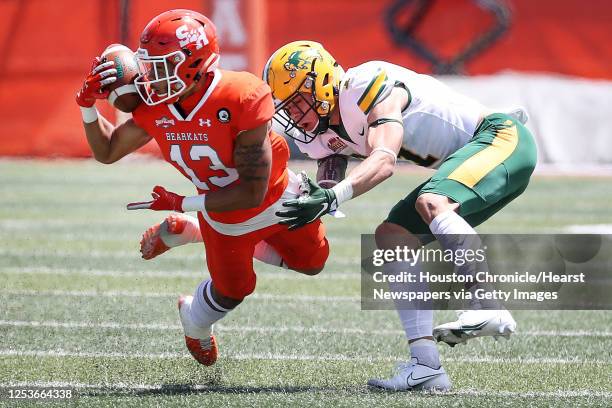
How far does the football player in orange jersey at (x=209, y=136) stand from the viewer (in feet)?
13.9

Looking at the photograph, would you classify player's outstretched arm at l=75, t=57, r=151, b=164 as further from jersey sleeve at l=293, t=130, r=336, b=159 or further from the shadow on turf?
the shadow on turf

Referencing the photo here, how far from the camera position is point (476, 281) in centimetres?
434

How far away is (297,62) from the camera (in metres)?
4.57

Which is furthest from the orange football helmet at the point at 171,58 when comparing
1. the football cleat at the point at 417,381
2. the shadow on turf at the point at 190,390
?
the football cleat at the point at 417,381

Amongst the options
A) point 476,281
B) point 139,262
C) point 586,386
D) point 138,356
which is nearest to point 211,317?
point 138,356

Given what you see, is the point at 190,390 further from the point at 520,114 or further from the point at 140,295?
the point at 140,295

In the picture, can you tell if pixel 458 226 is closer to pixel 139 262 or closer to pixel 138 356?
pixel 138 356

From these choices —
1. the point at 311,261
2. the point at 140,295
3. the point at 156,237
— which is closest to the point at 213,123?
the point at 156,237

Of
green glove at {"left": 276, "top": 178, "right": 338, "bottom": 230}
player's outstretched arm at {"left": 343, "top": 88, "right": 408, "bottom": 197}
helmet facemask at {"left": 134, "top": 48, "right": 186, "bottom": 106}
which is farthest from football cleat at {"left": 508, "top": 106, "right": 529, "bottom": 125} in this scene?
helmet facemask at {"left": 134, "top": 48, "right": 186, "bottom": 106}

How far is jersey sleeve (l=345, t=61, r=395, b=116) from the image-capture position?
14.9 feet

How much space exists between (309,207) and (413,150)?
82 cm

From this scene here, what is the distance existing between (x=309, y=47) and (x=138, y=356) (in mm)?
1593

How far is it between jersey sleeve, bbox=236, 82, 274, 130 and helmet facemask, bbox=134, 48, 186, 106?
9.9 inches

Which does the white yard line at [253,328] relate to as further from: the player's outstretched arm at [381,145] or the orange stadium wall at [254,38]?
the orange stadium wall at [254,38]
